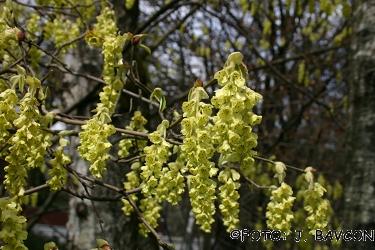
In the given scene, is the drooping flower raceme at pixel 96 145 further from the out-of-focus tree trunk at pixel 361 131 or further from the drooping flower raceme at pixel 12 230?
the out-of-focus tree trunk at pixel 361 131

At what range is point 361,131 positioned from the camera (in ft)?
8.91

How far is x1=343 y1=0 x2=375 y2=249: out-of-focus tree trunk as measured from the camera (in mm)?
2590

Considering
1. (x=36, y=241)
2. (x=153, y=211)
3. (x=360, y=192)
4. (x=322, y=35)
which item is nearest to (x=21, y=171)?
(x=153, y=211)

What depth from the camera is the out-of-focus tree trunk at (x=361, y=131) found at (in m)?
2.59

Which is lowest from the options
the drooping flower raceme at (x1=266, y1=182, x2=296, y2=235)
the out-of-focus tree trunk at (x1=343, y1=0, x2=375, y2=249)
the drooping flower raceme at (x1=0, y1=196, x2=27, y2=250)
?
the drooping flower raceme at (x1=0, y1=196, x2=27, y2=250)

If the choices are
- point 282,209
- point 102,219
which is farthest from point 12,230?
point 102,219

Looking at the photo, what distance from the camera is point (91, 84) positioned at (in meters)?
3.65

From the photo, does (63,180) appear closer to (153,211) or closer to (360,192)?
(153,211)

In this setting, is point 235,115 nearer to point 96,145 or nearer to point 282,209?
point 96,145

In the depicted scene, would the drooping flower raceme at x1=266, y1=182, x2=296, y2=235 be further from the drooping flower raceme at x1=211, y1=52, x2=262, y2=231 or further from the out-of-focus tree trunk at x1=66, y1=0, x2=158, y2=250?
the out-of-focus tree trunk at x1=66, y1=0, x2=158, y2=250

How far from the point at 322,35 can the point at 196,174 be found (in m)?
8.22

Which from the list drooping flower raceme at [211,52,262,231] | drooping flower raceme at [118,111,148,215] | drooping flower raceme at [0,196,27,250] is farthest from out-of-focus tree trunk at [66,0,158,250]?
drooping flower raceme at [211,52,262,231]

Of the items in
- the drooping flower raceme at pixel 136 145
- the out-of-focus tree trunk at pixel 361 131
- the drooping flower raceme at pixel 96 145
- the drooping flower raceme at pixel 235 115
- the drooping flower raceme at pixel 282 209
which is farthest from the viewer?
the out-of-focus tree trunk at pixel 361 131

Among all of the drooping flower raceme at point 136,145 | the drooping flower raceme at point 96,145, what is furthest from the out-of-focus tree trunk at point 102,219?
the drooping flower raceme at point 96,145
